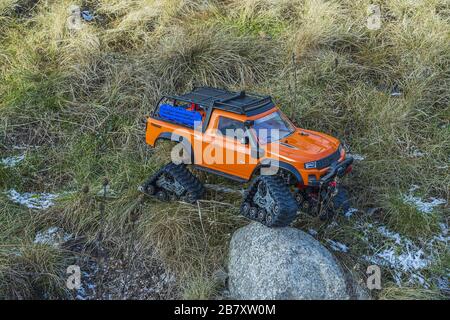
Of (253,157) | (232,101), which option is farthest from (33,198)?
(253,157)

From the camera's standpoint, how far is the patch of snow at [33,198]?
20.2ft

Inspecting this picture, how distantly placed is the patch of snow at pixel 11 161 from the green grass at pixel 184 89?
0.12 meters

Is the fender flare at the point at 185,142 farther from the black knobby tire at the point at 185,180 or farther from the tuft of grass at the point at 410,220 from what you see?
the tuft of grass at the point at 410,220

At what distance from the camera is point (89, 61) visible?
769cm

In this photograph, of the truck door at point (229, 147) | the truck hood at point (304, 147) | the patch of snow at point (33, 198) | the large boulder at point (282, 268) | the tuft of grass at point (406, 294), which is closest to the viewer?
the large boulder at point (282, 268)

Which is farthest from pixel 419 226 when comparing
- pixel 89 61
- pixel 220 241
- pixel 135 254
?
pixel 89 61

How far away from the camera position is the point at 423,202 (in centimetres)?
605

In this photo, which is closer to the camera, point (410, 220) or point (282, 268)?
point (282, 268)

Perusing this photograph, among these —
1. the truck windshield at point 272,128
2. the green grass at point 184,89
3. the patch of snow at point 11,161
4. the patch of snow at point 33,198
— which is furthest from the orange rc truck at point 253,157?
the patch of snow at point 11,161

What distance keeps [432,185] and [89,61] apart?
15.6 feet

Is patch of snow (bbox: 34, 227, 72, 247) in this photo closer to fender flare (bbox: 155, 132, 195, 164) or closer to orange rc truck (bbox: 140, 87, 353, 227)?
orange rc truck (bbox: 140, 87, 353, 227)

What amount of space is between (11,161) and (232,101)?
298cm

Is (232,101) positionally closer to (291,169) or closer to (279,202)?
(291,169)

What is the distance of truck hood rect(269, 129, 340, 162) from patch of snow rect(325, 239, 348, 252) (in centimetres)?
92
